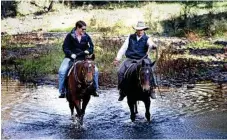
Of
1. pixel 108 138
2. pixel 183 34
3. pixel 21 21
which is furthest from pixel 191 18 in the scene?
pixel 108 138

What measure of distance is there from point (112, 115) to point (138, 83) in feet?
3.83

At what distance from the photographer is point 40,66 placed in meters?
14.8

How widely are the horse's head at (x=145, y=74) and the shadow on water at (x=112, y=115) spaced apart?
0.66 meters

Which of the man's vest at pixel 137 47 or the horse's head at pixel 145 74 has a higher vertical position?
the man's vest at pixel 137 47

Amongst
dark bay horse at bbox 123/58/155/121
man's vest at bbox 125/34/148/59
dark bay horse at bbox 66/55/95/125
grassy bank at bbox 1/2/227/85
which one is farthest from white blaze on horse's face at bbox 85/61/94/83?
grassy bank at bbox 1/2/227/85

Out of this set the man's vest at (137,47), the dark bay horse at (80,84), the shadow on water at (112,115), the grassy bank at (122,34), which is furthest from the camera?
the grassy bank at (122,34)

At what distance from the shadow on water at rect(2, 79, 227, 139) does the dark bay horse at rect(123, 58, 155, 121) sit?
35cm

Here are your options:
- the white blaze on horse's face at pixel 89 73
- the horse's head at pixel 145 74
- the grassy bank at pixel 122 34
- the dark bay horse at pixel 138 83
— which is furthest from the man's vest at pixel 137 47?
the grassy bank at pixel 122 34

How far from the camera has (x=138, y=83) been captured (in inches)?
365

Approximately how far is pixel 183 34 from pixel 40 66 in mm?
4073

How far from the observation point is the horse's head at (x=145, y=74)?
29.2 ft

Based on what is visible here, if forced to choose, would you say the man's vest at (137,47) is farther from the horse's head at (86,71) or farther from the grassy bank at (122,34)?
the grassy bank at (122,34)

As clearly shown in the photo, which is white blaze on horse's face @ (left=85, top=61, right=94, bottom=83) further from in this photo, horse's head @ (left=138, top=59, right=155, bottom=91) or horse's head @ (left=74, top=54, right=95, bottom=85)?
horse's head @ (left=138, top=59, right=155, bottom=91)

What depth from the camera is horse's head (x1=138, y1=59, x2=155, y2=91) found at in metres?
8.91
